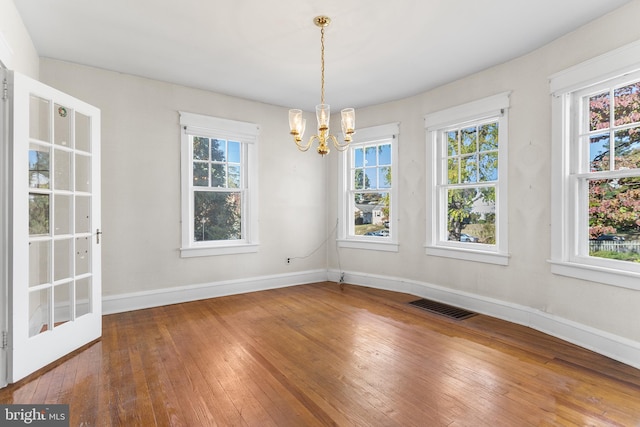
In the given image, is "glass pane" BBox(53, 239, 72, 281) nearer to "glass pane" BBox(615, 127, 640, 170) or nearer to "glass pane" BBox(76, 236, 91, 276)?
"glass pane" BBox(76, 236, 91, 276)

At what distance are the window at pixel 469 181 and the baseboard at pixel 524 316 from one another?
485 mm

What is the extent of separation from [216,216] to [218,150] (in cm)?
93

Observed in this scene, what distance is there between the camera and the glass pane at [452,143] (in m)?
4.17

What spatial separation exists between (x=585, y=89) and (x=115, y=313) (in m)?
5.31

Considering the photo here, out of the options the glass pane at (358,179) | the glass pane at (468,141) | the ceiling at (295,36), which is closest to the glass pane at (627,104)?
the ceiling at (295,36)

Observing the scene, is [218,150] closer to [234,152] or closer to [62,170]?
[234,152]

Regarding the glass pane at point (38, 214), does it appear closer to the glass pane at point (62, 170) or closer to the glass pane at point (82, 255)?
the glass pane at point (62, 170)

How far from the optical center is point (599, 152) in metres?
2.89

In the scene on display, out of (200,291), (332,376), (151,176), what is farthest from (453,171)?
(151,176)

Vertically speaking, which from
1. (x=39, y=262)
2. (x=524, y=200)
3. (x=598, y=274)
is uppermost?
(x=524, y=200)

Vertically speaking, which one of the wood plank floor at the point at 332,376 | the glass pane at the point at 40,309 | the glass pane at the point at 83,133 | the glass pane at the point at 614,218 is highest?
the glass pane at the point at 83,133

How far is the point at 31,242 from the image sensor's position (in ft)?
8.32

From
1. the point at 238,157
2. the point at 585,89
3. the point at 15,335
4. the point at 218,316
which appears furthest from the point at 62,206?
the point at 585,89

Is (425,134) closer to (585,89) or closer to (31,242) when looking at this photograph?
(585,89)
